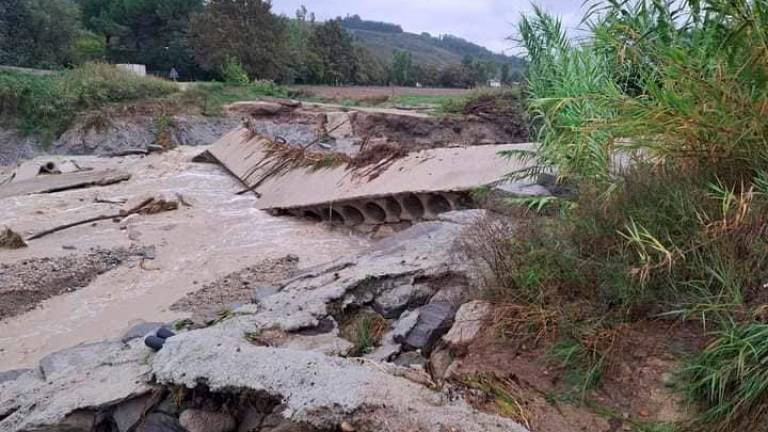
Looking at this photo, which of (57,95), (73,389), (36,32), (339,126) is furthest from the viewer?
(36,32)

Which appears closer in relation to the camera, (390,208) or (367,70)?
(390,208)

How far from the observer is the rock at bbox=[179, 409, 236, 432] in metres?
2.81

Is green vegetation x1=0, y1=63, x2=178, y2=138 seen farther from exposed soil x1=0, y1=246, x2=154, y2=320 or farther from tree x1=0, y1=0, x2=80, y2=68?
exposed soil x1=0, y1=246, x2=154, y2=320

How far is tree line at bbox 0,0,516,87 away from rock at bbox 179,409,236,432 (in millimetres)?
25096

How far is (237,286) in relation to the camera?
23.0 ft

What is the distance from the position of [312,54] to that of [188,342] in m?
40.2

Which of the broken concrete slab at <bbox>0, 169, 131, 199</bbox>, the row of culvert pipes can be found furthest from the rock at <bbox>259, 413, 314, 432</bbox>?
the broken concrete slab at <bbox>0, 169, 131, 199</bbox>

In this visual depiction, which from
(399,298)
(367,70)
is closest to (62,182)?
(399,298)

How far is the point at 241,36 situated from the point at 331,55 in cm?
1117

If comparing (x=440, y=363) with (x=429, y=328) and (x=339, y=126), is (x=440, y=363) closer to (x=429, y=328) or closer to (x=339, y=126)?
(x=429, y=328)

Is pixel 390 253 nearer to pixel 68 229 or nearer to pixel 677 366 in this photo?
pixel 677 366

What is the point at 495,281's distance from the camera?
3.29 meters

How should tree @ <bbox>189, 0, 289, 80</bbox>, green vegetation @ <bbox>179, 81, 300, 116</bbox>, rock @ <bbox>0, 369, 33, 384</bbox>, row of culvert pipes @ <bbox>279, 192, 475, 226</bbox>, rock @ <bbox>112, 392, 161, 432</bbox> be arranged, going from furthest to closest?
tree @ <bbox>189, 0, 289, 80</bbox> < green vegetation @ <bbox>179, 81, 300, 116</bbox> < row of culvert pipes @ <bbox>279, 192, 475, 226</bbox> < rock @ <bbox>0, 369, 33, 384</bbox> < rock @ <bbox>112, 392, 161, 432</bbox>

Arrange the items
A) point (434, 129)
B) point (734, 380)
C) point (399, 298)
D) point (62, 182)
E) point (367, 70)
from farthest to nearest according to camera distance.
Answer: point (367, 70)
point (434, 129)
point (62, 182)
point (399, 298)
point (734, 380)
